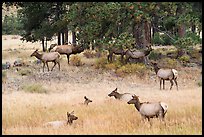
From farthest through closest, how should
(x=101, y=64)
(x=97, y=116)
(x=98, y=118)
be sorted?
1. (x=101, y=64)
2. (x=97, y=116)
3. (x=98, y=118)

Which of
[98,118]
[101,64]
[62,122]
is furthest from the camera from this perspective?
[101,64]

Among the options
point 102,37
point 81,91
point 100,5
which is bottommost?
point 81,91

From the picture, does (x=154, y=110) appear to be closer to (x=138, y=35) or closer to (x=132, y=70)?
(x=132, y=70)

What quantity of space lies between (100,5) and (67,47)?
4.85 meters

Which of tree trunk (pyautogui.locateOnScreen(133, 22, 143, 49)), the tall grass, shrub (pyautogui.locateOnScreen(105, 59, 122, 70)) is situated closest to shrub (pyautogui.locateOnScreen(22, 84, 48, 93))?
the tall grass

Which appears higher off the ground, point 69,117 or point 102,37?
point 102,37

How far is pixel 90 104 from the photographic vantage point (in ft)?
50.1

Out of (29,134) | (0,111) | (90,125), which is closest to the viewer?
(29,134)

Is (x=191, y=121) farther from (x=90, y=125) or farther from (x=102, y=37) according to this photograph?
(x=102, y=37)

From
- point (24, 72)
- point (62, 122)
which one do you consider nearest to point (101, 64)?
point (24, 72)

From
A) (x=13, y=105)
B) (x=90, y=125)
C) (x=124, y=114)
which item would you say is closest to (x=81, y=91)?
(x=13, y=105)

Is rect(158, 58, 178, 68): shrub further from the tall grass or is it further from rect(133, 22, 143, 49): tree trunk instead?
the tall grass

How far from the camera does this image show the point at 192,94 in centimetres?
1759

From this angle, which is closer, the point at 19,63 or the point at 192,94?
the point at 192,94
